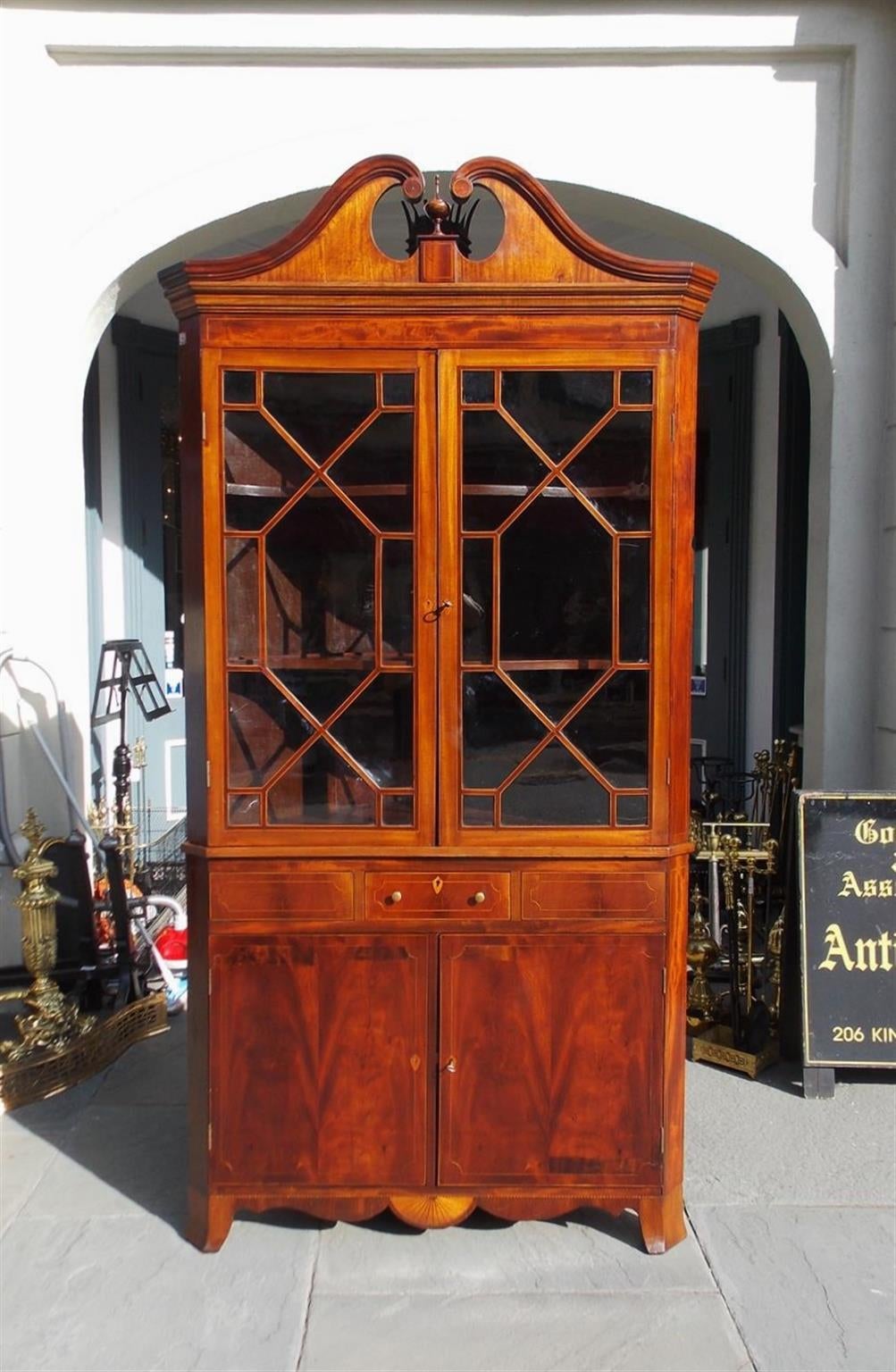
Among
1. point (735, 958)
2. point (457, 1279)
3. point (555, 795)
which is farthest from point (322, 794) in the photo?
point (735, 958)

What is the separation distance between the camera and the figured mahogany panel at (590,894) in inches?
97.7

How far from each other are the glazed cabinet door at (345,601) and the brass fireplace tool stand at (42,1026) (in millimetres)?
1393

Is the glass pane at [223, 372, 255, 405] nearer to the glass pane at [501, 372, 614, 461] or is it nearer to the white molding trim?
the glass pane at [501, 372, 614, 461]

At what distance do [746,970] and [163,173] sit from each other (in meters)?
3.66

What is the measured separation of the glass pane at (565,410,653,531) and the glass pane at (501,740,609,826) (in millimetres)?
585

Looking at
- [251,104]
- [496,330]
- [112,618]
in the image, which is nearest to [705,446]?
[251,104]

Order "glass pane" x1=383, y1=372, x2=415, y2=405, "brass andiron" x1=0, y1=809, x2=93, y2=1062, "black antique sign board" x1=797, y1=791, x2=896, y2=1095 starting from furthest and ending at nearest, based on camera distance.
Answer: "brass andiron" x1=0, y1=809, x2=93, y2=1062 → "black antique sign board" x1=797, y1=791, x2=896, y2=1095 → "glass pane" x1=383, y1=372, x2=415, y2=405

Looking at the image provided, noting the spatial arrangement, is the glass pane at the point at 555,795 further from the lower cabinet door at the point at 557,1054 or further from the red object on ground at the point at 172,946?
the red object on ground at the point at 172,946

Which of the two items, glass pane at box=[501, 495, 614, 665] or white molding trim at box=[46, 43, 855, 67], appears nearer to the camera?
glass pane at box=[501, 495, 614, 665]

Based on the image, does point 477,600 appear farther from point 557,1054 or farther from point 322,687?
point 557,1054

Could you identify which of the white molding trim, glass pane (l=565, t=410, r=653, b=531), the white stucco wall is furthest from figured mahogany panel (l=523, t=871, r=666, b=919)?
the white molding trim

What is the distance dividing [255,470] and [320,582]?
1.05ft

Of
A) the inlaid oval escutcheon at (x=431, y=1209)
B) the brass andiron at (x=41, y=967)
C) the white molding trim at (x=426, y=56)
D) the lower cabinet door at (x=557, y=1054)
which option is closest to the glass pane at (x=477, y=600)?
the lower cabinet door at (x=557, y=1054)

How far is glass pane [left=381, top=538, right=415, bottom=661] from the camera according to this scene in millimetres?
2463
